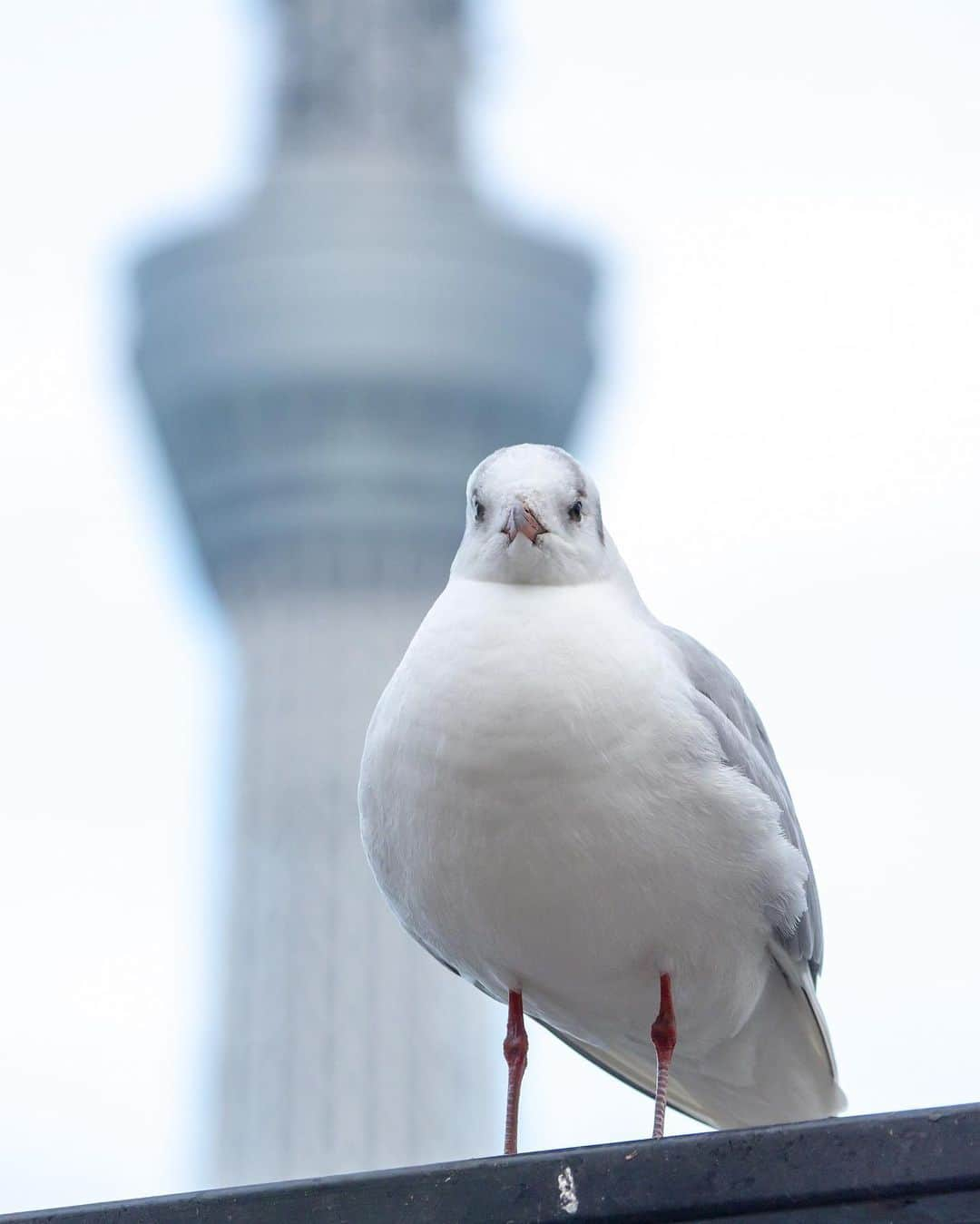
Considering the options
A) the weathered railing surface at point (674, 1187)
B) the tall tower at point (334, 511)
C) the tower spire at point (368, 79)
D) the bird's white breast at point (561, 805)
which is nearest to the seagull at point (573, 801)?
the bird's white breast at point (561, 805)

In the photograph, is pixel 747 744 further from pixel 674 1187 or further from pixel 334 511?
pixel 334 511

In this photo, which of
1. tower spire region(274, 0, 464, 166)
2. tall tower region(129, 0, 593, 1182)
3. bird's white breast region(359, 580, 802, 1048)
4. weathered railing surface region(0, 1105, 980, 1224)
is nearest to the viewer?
weathered railing surface region(0, 1105, 980, 1224)

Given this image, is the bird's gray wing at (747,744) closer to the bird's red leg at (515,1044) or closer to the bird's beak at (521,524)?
the bird's beak at (521,524)

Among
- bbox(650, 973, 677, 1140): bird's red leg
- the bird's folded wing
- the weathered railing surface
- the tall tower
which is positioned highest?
the tall tower

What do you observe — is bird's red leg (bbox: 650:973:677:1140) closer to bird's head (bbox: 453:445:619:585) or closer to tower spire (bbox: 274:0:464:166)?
bird's head (bbox: 453:445:619:585)

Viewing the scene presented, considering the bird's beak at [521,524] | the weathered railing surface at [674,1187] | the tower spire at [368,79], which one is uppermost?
the tower spire at [368,79]

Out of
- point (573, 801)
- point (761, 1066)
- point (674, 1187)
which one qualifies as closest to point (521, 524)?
point (573, 801)

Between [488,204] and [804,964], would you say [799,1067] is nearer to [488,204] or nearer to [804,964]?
[804,964]

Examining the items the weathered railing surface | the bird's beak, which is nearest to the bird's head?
the bird's beak
